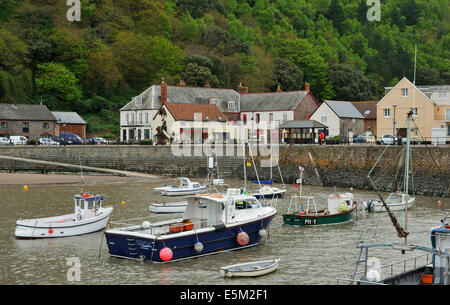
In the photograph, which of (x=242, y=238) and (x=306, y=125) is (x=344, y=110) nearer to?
(x=306, y=125)

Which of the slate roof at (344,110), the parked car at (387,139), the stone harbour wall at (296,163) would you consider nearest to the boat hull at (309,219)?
the stone harbour wall at (296,163)

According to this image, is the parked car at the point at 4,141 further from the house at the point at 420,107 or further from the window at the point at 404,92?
the window at the point at 404,92

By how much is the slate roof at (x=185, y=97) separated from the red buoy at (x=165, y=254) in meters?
56.3

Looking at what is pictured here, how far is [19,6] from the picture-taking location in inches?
4040

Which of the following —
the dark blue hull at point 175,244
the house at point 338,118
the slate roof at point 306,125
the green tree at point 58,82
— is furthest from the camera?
the green tree at point 58,82

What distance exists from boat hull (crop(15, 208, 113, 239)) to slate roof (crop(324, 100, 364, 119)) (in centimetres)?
→ 4973

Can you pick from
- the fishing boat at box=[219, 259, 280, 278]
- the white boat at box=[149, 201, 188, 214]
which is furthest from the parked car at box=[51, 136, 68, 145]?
the fishing boat at box=[219, 259, 280, 278]

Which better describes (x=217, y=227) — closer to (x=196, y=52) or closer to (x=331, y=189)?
(x=331, y=189)

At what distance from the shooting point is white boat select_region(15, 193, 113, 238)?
2736cm

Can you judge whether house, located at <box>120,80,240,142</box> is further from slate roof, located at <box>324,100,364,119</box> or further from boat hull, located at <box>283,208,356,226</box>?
boat hull, located at <box>283,208,356,226</box>

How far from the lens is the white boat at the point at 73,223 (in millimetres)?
27359

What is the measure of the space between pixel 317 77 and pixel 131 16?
1528 inches
